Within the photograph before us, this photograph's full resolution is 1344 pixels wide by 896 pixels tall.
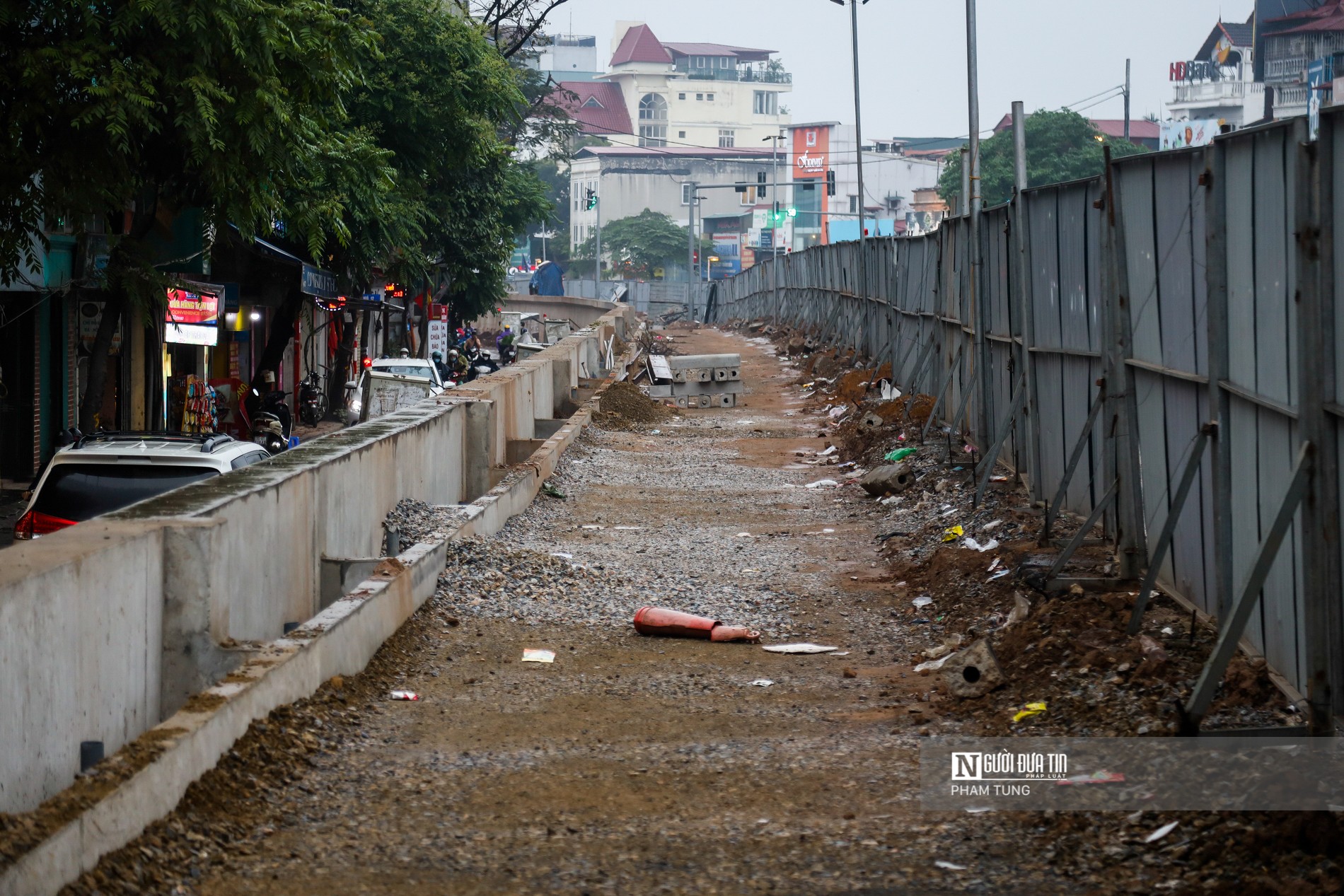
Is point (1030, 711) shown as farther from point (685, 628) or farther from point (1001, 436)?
point (1001, 436)

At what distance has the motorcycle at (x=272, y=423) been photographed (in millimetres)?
22672

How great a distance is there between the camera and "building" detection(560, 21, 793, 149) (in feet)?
589

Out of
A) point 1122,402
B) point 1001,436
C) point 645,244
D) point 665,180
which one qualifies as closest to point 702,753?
point 1122,402

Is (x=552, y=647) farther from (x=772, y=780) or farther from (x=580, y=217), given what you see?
(x=580, y=217)

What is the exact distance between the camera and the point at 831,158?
139500 millimetres

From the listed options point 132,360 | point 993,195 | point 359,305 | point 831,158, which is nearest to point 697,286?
point 993,195

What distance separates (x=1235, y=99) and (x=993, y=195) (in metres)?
29.1

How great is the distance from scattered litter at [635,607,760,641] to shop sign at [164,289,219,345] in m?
15.2

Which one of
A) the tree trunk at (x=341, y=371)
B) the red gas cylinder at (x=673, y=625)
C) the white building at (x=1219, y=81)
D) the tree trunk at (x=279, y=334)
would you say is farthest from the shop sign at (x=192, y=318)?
the white building at (x=1219, y=81)

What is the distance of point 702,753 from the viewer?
710 centimetres

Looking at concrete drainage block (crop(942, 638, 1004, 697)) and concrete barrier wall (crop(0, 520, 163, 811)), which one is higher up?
concrete barrier wall (crop(0, 520, 163, 811))

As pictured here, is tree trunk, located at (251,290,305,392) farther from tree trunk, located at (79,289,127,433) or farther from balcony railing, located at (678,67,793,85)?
balcony railing, located at (678,67,793,85)

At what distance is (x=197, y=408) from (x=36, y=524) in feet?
54.4

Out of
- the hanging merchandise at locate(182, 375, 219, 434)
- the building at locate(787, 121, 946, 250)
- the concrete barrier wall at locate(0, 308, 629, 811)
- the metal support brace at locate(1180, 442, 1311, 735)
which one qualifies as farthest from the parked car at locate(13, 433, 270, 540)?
the building at locate(787, 121, 946, 250)
